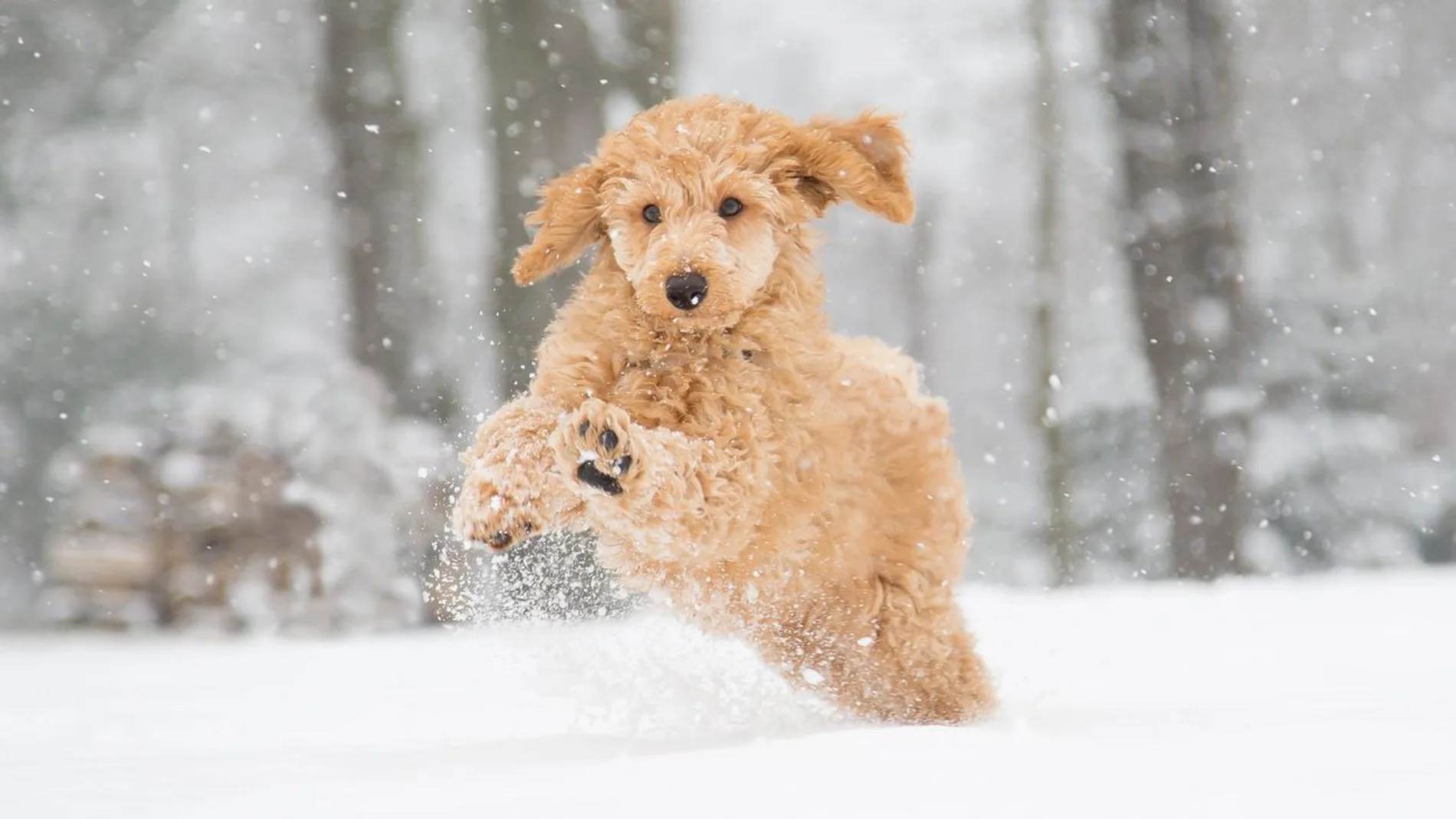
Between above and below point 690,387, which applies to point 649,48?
above

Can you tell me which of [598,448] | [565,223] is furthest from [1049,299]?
[598,448]

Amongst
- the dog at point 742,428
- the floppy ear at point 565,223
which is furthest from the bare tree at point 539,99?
the dog at point 742,428

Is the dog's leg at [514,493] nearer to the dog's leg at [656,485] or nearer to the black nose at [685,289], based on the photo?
the dog's leg at [656,485]

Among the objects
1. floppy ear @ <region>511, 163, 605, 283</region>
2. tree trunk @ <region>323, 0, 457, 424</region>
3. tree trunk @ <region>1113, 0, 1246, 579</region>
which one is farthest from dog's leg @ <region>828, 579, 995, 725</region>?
tree trunk @ <region>323, 0, 457, 424</region>

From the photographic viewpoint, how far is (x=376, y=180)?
31.9ft

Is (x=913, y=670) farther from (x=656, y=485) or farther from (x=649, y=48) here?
(x=649, y=48)

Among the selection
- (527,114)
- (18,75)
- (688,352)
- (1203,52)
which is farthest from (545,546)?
(18,75)

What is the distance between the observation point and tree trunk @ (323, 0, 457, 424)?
371 inches

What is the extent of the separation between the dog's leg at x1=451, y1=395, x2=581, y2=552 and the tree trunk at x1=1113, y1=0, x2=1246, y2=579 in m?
6.92

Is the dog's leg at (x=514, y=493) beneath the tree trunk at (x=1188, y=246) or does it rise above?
beneath

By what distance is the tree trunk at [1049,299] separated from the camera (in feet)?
39.5

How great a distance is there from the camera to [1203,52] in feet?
31.6

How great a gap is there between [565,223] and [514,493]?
43.9 inches

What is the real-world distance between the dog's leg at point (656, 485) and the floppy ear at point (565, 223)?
911 mm
